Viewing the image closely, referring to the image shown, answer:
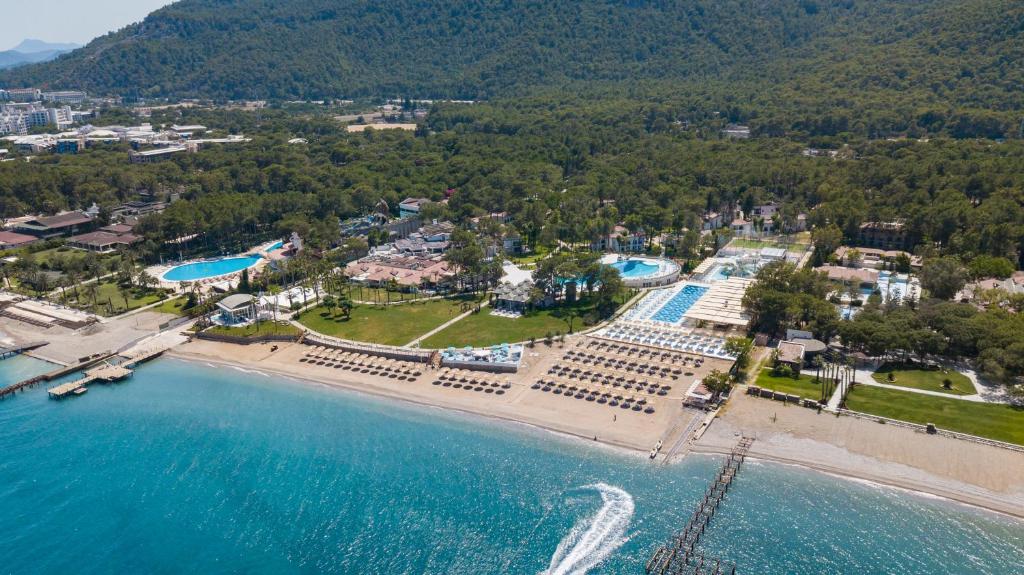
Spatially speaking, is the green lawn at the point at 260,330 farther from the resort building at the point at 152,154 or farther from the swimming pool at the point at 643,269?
the resort building at the point at 152,154

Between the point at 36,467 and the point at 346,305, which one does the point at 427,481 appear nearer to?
the point at 36,467

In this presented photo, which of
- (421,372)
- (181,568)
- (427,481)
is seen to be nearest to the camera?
(181,568)

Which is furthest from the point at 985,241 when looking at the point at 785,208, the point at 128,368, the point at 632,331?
the point at 128,368

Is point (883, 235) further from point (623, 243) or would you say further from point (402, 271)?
point (402, 271)

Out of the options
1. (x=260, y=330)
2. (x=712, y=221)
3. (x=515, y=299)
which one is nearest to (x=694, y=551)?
(x=515, y=299)

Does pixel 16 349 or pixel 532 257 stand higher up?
pixel 532 257
